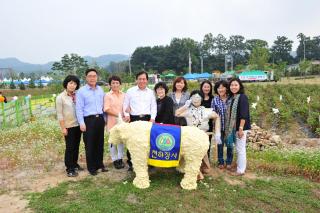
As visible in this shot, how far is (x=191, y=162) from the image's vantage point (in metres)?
4.95

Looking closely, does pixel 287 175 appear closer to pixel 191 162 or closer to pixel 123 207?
pixel 191 162

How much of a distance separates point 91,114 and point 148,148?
1.19 metres

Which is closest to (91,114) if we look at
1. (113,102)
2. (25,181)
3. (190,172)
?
(113,102)

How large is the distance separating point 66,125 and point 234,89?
292cm

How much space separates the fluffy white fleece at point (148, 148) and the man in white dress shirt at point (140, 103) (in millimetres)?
373

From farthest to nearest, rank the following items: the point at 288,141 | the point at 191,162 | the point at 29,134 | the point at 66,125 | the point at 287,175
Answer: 1. the point at 288,141
2. the point at 29,134
3. the point at 287,175
4. the point at 66,125
5. the point at 191,162

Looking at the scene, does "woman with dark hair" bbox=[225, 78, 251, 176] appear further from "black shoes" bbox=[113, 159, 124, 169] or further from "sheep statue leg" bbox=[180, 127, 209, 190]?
"black shoes" bbox=[113, 159, 124, 169]

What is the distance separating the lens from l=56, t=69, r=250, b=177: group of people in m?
5.28

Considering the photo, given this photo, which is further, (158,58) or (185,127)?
(158,58)

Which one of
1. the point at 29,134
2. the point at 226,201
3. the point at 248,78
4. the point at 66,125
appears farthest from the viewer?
the point at 248,78

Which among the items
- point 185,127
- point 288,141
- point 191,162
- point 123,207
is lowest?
point 288,141

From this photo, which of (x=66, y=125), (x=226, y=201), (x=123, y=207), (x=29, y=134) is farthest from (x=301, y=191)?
(x=29, y=134)

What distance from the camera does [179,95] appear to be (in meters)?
5.47

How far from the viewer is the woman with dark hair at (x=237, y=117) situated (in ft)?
17.7
